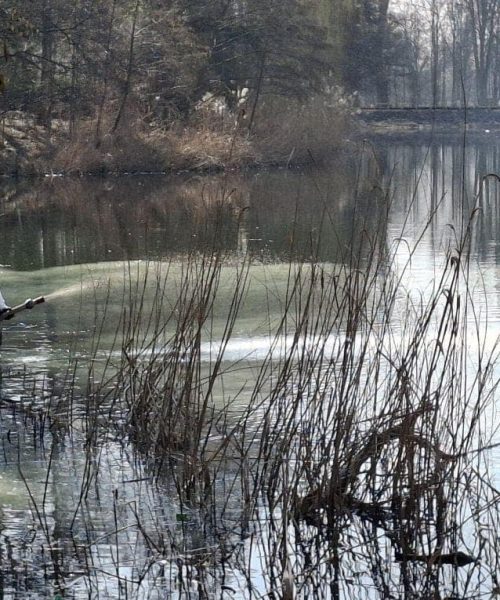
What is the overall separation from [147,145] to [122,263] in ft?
52.4

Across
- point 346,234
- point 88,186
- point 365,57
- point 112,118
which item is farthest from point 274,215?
point 365,57

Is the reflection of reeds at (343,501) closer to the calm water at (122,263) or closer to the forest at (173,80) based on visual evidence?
the calm water at (122,263)

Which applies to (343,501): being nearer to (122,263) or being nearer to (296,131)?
(122,263)

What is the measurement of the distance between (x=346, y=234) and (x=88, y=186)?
1015 cm

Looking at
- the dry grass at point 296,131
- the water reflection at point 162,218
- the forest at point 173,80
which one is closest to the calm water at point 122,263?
the water reflection at point 162,218

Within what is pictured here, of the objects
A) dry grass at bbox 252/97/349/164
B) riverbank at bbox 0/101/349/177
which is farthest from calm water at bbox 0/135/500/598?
dry grass at bbox 252/97/349/164

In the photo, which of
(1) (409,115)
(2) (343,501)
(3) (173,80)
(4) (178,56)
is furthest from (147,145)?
(2) (343,501)

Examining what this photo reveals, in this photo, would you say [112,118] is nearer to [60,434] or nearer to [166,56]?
[166,56]

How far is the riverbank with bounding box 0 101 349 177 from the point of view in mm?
26891

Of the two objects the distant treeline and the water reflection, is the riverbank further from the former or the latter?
the water reflection

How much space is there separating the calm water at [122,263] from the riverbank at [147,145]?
1380mm

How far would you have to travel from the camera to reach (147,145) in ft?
92.3

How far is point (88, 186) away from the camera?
24516mm

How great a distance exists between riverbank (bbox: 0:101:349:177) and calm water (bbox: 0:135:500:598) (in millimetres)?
1380
